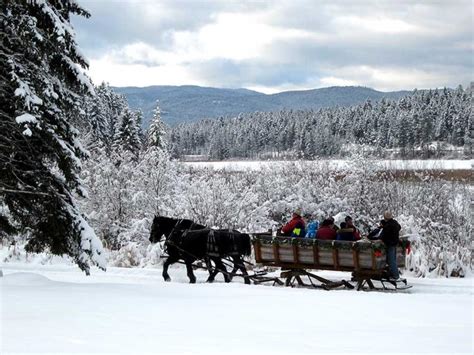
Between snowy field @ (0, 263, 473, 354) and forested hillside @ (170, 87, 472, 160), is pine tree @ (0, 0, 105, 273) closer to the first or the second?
snowy field @ (0, 263, 473, 354)

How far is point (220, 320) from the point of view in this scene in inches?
326

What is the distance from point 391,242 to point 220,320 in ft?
21.8

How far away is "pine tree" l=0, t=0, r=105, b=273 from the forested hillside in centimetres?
8737

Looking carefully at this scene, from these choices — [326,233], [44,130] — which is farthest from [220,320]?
[326,233]

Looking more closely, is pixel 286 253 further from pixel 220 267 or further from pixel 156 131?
pixel 156 131

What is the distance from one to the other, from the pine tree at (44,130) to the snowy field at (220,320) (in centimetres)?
136

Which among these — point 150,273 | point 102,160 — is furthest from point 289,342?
point 102,160

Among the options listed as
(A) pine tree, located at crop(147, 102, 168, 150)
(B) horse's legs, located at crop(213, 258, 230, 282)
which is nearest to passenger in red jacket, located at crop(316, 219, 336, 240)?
(B) horse's legs, located at crop(213, 258, 230, 282)

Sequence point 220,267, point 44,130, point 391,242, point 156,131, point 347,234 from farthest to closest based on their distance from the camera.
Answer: point 156,131, point 220,267, point 347,234, point 391,242, point 44,130

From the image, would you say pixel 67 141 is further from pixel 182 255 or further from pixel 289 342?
pixel 289 342

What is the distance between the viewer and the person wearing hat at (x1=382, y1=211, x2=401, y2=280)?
13.5m

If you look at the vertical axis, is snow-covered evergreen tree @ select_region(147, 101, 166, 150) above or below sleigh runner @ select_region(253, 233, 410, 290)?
above

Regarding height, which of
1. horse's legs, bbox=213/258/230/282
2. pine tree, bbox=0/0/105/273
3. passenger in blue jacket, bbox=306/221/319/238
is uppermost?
pine tree, bbox=0/0/105/273

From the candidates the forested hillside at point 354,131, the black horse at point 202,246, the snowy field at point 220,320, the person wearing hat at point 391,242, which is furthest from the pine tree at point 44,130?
the forested hillside at point 354,131
